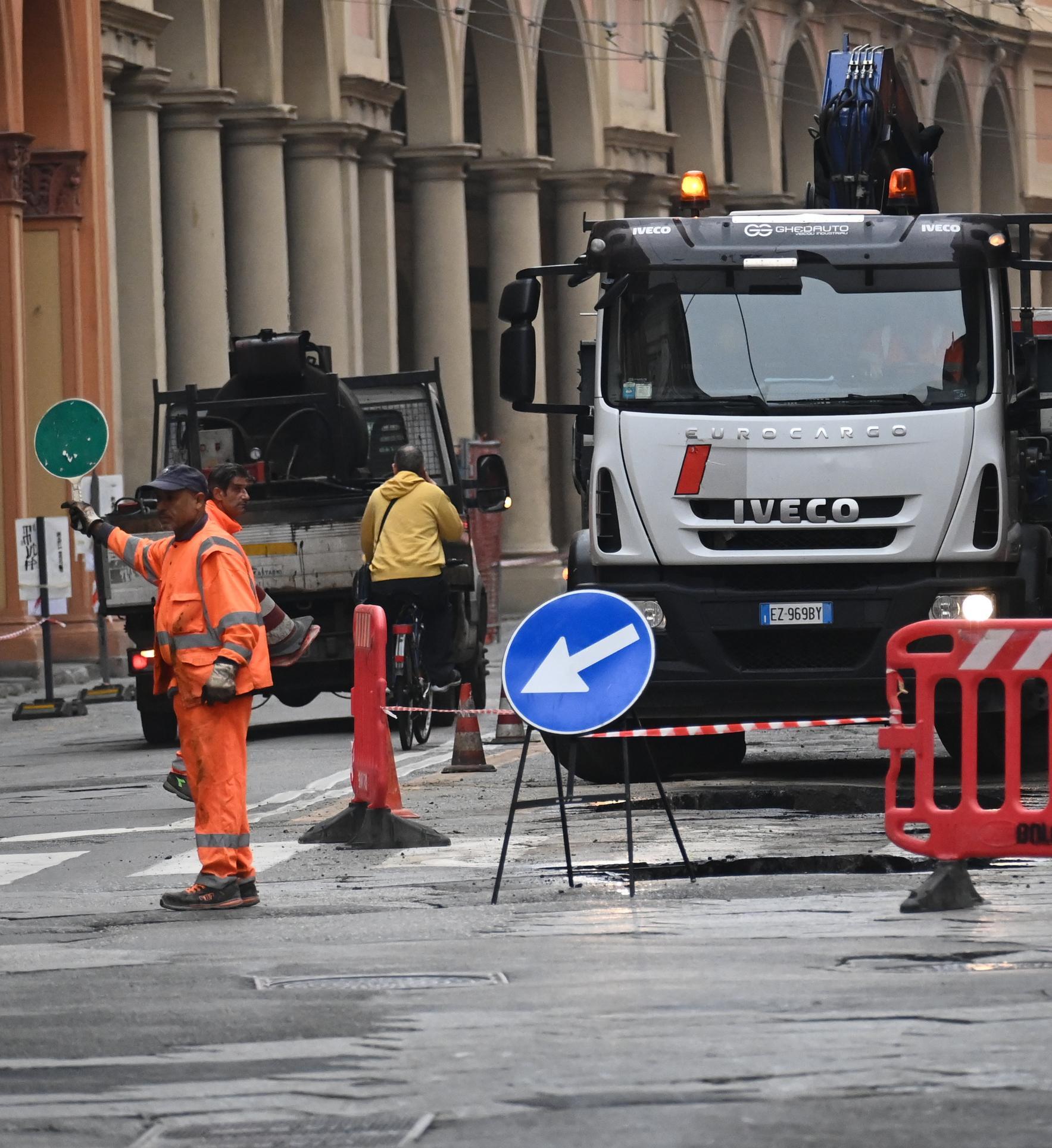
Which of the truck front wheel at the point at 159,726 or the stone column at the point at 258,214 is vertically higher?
the stone column at the point at 258,214

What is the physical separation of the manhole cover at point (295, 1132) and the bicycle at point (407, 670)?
461 inches

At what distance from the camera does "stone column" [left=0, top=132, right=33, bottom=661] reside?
1083 inches

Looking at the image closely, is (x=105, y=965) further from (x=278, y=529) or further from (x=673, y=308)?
(x=278, y=529)

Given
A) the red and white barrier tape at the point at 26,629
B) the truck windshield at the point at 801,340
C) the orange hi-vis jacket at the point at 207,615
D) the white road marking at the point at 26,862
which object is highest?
the truck windshield at the point at 801,340

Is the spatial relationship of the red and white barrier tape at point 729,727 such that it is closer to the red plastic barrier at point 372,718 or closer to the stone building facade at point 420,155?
the red plastic barrier at point 372,718

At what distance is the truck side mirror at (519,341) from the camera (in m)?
14.3

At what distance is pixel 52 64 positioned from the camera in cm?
2875

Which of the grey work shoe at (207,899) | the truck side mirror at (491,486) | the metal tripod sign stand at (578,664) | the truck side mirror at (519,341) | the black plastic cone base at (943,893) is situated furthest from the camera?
the truck side mirror at (491,486)

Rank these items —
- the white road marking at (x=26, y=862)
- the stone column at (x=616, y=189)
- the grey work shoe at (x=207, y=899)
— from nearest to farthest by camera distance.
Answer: the grey work shoe at (x=207, y=899)
the white road marking at (x=26, y=862)
the stone column at (x=616, y=189)

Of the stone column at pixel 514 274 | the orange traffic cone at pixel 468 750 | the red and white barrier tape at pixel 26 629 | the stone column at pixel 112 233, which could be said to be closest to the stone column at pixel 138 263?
the stone column at pixel 112 233

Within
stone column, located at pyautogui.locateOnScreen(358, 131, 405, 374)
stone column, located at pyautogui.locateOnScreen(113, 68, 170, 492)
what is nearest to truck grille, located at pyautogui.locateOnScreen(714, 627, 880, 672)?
stone column, located at pyautogui.locateOnScreen(113, 68, 170, 492)

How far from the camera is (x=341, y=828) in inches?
490

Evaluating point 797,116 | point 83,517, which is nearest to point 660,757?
point 83,517

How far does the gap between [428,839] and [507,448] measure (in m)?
29.8
